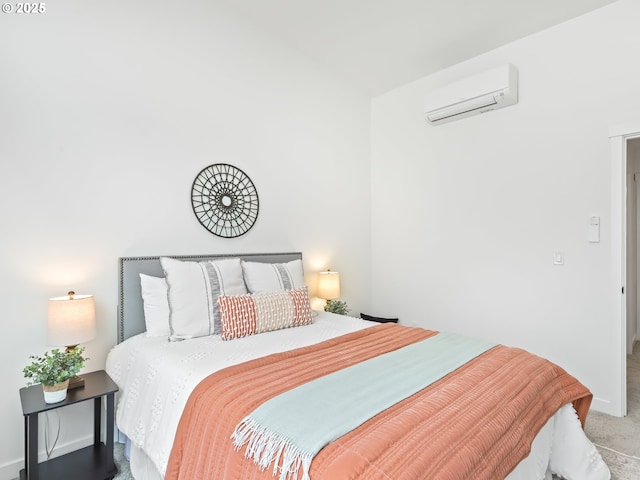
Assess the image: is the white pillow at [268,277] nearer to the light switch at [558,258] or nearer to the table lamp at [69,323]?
the table lamp at [69,323]

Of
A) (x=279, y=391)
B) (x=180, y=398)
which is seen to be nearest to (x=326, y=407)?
(x=279, y=391)

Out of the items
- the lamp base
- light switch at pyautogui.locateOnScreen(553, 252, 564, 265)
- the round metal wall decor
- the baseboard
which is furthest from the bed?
light switch at pyautogui.locateOnScreen(553, 252, 564, 265)

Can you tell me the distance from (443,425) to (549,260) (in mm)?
2253

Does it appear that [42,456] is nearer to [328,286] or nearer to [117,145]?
[117,145]

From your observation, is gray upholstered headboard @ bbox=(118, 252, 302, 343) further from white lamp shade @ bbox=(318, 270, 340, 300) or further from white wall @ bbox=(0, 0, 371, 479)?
white lamp shade @ bbox=(318, 270, 340, 300)

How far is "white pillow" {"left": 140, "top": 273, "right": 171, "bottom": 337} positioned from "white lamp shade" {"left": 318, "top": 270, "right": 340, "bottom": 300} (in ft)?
5.05

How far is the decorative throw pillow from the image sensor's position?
7.06ft

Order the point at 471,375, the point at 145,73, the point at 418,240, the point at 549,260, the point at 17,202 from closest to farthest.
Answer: the point at 471,375 < the point at 17,202 < the point at 145,73 < the point at 549,260 < the point at 418,240

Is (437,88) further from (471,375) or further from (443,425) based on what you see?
(443,425)

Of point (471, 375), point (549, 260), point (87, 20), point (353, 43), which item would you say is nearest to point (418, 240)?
point (549, 260)

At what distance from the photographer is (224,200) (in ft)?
9.14

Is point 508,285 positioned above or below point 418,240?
below

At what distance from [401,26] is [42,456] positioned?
3853 millimetres

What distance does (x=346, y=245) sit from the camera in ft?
12.6
